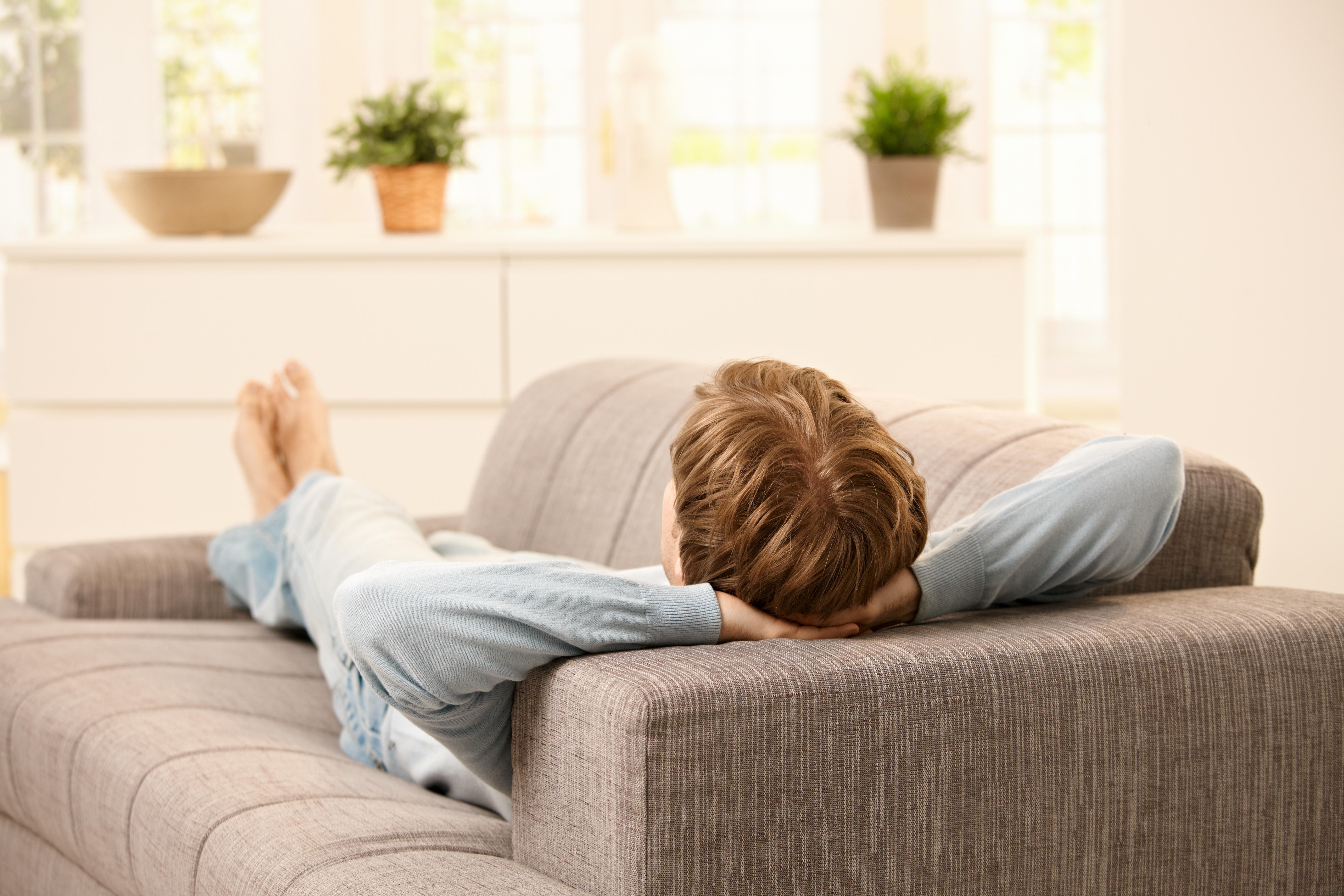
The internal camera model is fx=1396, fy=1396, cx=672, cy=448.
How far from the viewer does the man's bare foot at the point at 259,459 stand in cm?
211

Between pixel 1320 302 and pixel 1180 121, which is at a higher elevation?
pixel 1180 121

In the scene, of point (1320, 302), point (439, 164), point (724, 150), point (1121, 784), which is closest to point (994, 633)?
point (1121, 784)

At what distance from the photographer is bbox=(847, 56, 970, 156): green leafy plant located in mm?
2949

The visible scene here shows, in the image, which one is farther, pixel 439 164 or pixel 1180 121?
pixel 439 164

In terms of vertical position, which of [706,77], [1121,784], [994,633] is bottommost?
[1121,784]

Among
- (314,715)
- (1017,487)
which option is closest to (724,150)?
(314,715)

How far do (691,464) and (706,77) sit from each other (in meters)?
3.36

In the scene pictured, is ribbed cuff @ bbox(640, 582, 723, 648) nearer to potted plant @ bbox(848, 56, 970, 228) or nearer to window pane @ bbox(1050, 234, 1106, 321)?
potted plant @ bbox(848, 56, 970, 228)

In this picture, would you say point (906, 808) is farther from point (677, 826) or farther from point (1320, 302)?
point (1320, 302)

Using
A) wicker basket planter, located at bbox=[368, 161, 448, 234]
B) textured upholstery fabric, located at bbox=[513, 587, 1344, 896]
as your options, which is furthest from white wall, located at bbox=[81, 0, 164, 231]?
textured upholstery fabric, located at bbox=[513, 587, 1344, 896]

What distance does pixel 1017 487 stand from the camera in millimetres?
1113

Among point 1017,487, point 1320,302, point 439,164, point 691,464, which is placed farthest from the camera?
point 439,164

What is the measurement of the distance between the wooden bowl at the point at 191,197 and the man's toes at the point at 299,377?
3.30 ft

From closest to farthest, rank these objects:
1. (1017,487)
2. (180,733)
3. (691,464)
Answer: (691,464) < (1017,487) < (180,733)
